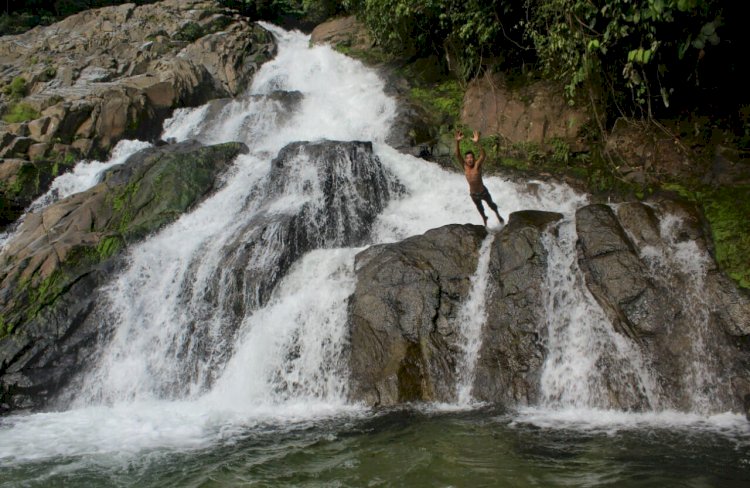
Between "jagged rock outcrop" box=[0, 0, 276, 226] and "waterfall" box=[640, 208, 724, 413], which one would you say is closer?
"waterfall" box=[640, 208, 724, 413]

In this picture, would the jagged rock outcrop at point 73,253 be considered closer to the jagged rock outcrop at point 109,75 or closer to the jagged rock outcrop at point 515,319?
the jagged rock outcrop at point 109,75

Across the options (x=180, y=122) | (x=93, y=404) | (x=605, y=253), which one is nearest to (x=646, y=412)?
(x=605, y=253)

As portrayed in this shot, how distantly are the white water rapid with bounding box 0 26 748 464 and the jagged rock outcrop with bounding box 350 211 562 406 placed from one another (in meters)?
0.23

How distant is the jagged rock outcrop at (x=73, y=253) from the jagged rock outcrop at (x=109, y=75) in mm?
2797

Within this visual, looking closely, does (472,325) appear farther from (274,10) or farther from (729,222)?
(274,10)

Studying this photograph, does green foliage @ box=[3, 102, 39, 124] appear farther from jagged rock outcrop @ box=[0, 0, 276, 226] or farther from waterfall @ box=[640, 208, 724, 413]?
waterfall @ box=[640, 208, 724, 413]

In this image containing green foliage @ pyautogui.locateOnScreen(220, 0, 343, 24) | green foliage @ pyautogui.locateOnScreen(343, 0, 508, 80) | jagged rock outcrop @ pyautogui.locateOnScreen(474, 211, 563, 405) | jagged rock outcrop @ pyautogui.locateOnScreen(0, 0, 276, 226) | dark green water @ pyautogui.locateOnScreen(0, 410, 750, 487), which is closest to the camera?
dark green water @ pyautogui.locateOnScreen(0, 410, 750, 487)

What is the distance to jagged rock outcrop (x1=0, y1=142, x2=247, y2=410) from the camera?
986 cm

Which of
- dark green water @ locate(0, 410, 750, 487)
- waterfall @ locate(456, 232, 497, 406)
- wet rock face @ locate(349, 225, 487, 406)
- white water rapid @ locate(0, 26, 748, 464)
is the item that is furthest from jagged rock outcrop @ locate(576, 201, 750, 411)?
wet rock face @ locate(349, 225, 487, 406)

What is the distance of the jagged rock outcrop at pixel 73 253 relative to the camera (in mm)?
9859

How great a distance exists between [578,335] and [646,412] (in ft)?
4.48

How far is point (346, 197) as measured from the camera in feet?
40.4

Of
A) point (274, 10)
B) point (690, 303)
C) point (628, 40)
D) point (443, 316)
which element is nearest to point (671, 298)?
point (690, 303)

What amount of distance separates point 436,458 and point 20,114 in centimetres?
1776
